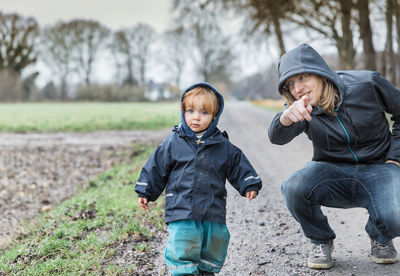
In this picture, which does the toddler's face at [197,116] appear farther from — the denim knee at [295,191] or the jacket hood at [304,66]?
the denim knee at [295,191]

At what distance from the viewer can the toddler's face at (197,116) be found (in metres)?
2.82

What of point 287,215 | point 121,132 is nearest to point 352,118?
point 287,215

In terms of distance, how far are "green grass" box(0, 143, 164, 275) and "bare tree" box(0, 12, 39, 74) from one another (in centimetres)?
5209

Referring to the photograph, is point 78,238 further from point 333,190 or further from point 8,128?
point 8,128

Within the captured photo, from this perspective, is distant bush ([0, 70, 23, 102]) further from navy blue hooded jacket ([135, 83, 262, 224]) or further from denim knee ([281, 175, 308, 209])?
denim knee ([281, 175, 308, 209])

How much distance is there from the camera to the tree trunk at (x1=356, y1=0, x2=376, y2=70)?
12688 mm

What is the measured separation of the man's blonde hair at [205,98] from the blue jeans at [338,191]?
2.80ft

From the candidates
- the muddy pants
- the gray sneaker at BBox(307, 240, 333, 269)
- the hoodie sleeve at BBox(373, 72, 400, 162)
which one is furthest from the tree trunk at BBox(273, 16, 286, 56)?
the muddy pants

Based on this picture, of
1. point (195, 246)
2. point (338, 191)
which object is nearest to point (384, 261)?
point (338, 191)

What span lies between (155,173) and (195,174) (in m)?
0.31

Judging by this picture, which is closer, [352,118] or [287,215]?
[352,118]

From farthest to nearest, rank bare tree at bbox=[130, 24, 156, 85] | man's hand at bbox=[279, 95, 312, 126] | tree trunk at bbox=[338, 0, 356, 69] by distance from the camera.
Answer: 1. bare tree at bbox=[130, 24, 156, 85]
2. tree trunk at bbox=[338, 0, 356, 69]
3. man's hand at bbox=[279, 95, 312, 126]

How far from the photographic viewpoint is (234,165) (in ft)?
9.43

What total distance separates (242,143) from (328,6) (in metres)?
7.00
